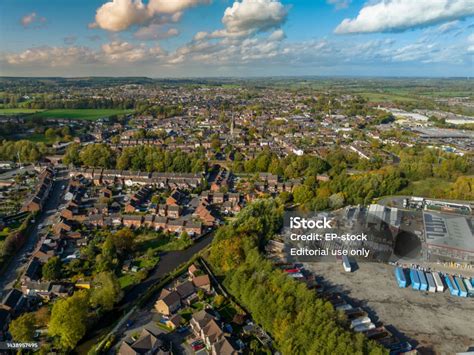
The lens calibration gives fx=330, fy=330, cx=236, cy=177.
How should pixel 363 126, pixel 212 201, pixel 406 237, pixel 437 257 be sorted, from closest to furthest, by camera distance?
pixel 437 257 → pixel 406 237 → pixel 212 201 → pixel 363 126

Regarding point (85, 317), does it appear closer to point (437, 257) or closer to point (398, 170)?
point (437, 257)

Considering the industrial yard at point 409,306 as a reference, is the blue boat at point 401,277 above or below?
above

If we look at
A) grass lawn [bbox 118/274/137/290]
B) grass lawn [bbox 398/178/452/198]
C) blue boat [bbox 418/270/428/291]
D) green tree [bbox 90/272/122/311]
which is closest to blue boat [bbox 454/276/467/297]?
blue boat [bbox 418/270/428/291]

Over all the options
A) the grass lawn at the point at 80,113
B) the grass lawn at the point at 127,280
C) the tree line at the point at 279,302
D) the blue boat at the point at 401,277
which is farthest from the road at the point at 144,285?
the grass lawn at the point at 80,113

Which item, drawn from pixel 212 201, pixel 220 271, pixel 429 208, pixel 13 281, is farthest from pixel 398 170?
pixel 13 281

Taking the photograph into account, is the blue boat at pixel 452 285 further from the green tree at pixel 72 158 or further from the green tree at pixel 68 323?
the green tree at pixel 72 158

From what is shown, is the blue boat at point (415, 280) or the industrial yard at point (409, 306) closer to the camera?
the industrial yard at point (409, 306)
